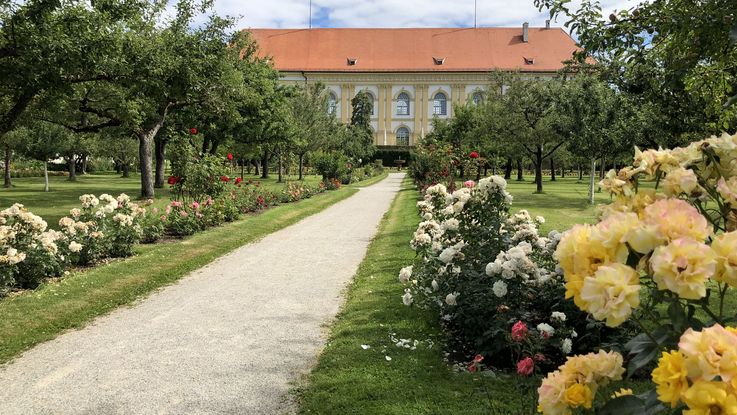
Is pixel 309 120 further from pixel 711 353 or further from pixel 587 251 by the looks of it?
pixel 711 353

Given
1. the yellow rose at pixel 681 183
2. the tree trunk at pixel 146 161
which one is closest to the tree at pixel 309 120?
the tree trunk at pixel 146 161

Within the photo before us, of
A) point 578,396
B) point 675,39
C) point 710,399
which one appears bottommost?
point 578,396

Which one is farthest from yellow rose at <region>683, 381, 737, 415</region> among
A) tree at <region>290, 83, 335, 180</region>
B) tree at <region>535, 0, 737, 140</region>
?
tree at <region>290, 83, 335, 180</region>

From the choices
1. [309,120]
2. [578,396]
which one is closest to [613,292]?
[578,396]

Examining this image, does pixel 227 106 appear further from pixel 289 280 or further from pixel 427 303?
pixel 427 303

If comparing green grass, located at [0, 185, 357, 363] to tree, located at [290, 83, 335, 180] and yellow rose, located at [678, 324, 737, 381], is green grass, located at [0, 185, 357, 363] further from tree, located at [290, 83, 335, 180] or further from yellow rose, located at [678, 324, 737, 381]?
tree, located at [290, 83, 335, 180]

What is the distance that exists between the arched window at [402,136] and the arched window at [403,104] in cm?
235

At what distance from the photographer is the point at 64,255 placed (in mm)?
7645

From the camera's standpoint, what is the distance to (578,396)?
1.47 meters

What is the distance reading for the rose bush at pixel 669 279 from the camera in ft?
3.70

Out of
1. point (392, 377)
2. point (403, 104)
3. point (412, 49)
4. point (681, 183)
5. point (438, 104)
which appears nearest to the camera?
point (681, 183)

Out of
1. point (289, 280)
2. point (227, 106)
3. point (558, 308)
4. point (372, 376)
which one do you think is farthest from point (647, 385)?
point (227, 106)

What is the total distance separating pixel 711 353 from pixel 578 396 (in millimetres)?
443

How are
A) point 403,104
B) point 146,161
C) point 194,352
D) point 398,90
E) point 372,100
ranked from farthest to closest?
point 403,104 → point 398,90 → point 372,100 → point 146,161 → point 194,352
